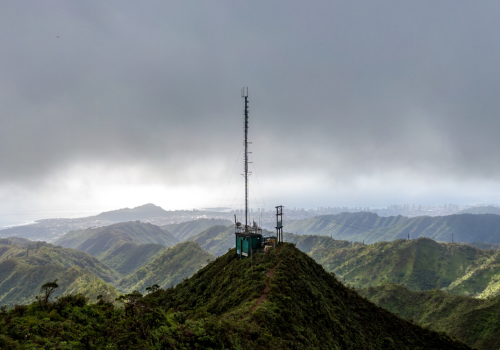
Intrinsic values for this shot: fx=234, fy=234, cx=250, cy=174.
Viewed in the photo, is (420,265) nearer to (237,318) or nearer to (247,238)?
(247,238)

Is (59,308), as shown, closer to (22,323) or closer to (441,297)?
(22,323)

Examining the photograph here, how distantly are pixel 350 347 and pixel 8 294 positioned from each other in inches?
10342

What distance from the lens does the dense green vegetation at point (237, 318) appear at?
1379 centimetres

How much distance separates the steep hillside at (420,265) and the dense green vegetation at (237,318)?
6470 inches

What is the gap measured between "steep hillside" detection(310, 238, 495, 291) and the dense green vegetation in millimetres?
164329

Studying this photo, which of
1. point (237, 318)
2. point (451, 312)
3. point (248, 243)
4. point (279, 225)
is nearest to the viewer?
point (237, 318)

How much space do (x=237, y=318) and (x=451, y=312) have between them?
4337 inches

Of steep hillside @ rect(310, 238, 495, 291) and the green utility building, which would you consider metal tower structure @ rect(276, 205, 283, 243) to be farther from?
steep hillside @ rect(310, 238, 495, 291)

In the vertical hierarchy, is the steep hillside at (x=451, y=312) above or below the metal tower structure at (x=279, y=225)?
below

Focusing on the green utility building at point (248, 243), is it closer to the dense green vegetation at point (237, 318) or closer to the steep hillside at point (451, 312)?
the dense green vegetation at point (237, 318)

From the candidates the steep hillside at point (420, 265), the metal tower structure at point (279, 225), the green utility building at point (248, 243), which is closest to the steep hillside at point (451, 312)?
the metal tower structure at point (279, 225)

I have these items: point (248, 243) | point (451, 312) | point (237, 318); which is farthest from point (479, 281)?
point (237, 318)

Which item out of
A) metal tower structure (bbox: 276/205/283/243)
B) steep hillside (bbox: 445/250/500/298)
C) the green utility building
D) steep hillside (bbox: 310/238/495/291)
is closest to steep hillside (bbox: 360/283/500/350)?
metal tower structure (bbox: 276/205/283/243)

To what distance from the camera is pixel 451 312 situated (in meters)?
88.4
